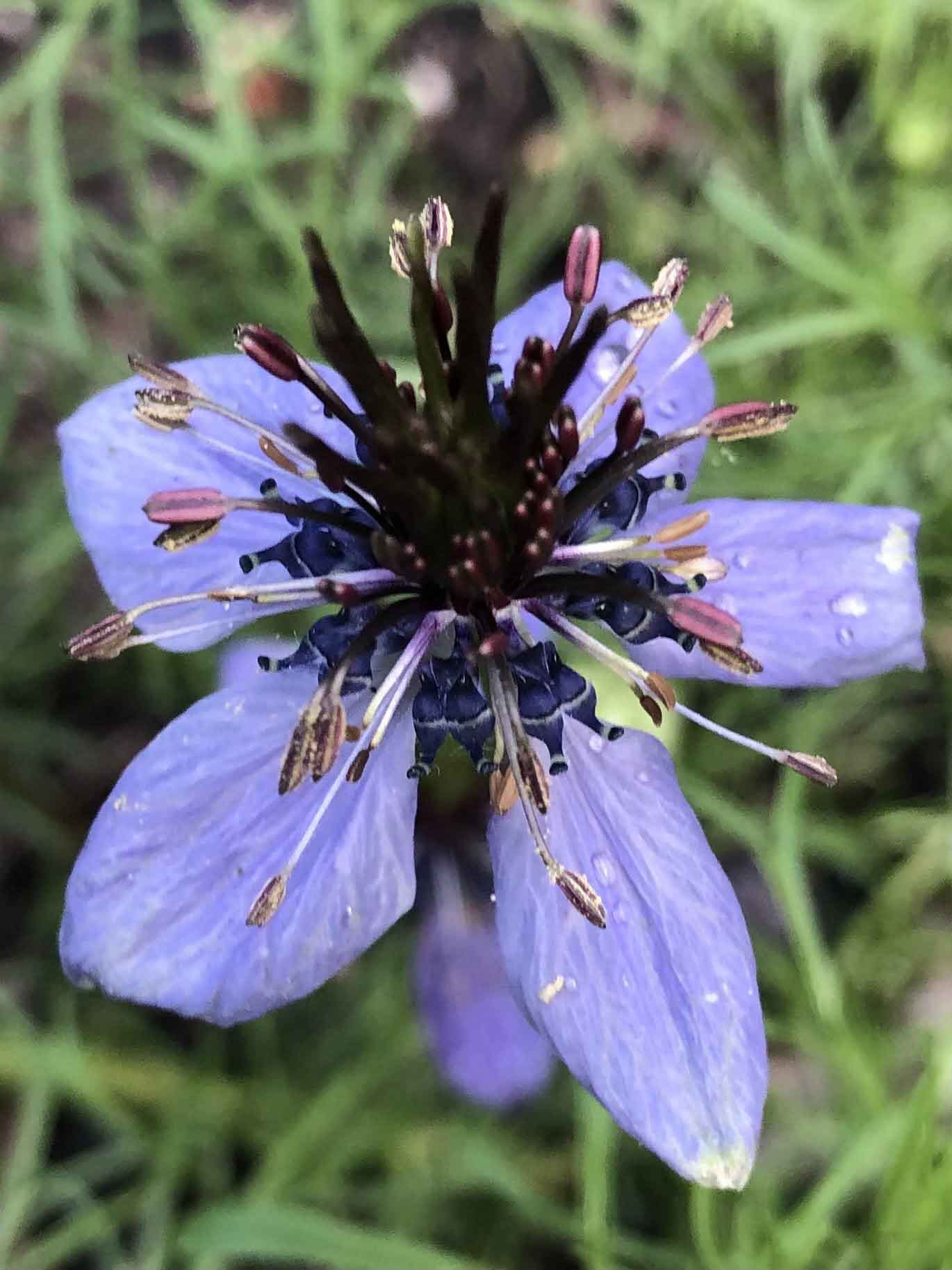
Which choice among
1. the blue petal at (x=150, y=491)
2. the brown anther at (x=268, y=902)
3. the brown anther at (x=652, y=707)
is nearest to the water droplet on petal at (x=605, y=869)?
the brown anther at (x=652, y=707)

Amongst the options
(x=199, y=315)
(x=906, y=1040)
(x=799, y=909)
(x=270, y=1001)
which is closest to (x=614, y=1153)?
(x=906, y=1040)

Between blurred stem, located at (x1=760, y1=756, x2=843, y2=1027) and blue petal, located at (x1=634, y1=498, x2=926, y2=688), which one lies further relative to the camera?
blurred stem, located at (x1=760, y1=756, x2=843, y2=1027)

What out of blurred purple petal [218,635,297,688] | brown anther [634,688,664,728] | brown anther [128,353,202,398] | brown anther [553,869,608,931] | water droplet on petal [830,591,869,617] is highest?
brown anther [128,353,202,398]

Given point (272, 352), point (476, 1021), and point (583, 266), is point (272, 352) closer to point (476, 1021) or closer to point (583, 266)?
point (583, 266)

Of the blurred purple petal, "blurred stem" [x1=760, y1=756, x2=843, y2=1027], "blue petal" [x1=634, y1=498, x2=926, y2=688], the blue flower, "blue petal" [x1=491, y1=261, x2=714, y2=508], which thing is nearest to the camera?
the blue flower

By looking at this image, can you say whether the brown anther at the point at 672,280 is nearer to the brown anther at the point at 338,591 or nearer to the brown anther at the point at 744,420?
the brown anther at the point at 744,420

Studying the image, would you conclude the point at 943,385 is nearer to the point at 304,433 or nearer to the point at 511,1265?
the point at 304,433

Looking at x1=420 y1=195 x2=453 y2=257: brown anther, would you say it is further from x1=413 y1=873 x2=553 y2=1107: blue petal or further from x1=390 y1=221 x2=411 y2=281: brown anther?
x1=413 y1=873 x2=553 y2=1107: blue petal

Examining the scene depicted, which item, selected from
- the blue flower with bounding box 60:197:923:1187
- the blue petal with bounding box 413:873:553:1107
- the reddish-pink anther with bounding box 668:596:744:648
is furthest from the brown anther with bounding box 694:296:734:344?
the blue petal with bounding box 413:873:553:1107
